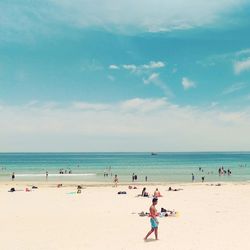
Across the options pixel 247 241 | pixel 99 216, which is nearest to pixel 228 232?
pixel 247 241

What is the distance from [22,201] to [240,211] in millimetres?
16237

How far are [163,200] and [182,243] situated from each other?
15.1 meters

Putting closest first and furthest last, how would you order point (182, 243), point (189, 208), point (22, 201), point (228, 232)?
point (182, 243), point (228, 232), point (189, 208), point (22, 201)

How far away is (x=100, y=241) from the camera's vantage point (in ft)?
54.1

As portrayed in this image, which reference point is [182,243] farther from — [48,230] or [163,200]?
[163,200]

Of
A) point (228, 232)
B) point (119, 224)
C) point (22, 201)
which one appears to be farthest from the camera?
point (22, 201)

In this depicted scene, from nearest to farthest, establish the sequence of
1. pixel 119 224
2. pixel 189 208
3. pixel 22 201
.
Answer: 1. pixel 119 224
2. pixel 189 208
3. pixel 22 201

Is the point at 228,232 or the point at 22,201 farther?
the point at 22,201

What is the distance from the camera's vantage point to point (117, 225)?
20094 millimetres

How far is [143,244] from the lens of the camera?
15.8 metres

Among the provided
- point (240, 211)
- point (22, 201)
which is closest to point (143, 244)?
point (240, 211)

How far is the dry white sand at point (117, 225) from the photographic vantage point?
15.9 m

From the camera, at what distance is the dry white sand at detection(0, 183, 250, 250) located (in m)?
15.9

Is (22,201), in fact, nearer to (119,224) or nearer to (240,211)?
(119,224)
